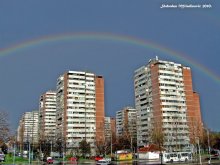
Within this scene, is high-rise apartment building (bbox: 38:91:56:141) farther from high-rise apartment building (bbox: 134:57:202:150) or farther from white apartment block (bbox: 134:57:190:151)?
white apartment block (bbox: 134:57:190:151)

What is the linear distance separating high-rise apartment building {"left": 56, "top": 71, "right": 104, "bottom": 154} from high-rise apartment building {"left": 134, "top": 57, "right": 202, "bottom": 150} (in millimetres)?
19844

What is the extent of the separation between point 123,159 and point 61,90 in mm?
73756

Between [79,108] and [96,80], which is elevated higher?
[96,80]

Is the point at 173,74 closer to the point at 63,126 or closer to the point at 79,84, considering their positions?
the point at 79,84

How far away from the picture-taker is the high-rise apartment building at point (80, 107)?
13762 cm

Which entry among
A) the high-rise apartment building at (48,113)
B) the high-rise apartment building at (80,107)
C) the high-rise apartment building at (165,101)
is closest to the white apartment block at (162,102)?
the high-rise apartment building at (165,101)

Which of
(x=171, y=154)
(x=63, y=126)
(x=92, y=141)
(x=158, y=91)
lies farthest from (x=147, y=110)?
(x=171, y=154)

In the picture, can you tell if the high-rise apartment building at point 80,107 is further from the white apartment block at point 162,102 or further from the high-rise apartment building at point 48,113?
the high-rise apartment building at point 48,113

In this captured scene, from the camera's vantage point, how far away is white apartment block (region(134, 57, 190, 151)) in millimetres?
124312

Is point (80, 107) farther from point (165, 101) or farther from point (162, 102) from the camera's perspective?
point (165, 101)

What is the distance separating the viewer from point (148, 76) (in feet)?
436

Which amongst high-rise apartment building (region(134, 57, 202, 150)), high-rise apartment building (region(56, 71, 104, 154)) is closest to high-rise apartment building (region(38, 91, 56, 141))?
high-rise apartment building (region(56, 71, 104, 154))

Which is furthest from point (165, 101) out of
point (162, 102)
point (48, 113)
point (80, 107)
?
point (48, 113)

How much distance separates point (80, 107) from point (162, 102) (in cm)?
3789
